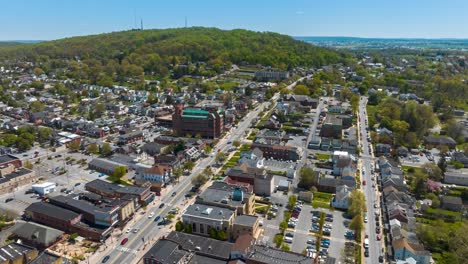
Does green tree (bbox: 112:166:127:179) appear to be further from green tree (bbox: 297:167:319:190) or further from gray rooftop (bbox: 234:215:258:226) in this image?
green tree (bbox: 297:167:319:190)

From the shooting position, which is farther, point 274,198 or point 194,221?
point 274,198

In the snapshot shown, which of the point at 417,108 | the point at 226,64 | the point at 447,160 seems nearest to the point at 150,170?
the point at 447,160

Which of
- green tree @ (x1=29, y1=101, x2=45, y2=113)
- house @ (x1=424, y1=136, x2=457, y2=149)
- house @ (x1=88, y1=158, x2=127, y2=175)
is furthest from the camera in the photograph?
green tree @ (x1=29, y1=101, x2=45, y2=113)

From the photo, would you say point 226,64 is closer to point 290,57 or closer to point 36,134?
point 290,57

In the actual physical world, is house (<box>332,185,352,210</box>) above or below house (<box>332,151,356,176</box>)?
below

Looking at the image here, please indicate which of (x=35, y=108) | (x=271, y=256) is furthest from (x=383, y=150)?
(x=35, y=108)

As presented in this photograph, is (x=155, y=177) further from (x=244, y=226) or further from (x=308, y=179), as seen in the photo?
(x=308, y=179)

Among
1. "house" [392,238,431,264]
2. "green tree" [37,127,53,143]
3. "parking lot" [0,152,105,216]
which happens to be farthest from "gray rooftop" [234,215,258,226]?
"green tree" [37,127,53,143]

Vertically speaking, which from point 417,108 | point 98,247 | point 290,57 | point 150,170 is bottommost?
point 98,247
